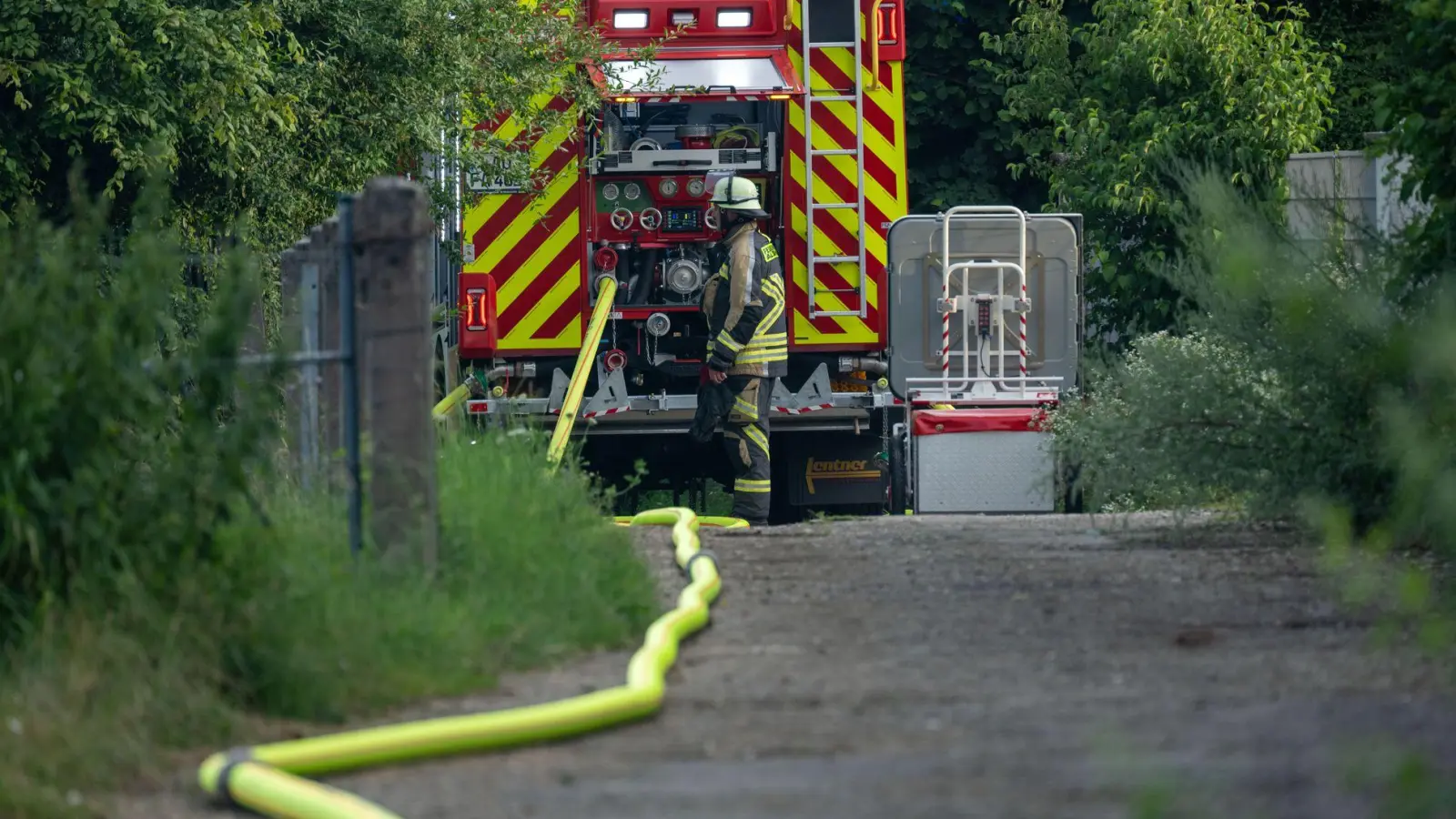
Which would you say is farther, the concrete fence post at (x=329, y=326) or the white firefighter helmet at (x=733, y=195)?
the white firefighter helmet at (x=733, y=195)

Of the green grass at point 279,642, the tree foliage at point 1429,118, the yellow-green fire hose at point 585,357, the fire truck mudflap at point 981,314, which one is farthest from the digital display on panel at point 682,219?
the green grass at point 279,642

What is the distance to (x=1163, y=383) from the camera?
7273 millimetres

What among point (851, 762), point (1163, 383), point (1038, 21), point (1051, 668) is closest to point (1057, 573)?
point (1163, 383)

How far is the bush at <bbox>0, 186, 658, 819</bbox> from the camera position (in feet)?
13.2

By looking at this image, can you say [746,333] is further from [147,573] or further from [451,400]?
[147,573]

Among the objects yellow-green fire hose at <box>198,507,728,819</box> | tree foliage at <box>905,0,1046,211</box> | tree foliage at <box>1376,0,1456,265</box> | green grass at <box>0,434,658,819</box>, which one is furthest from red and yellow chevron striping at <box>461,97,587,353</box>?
tree foliage at <box>905,0,1046,211</box>

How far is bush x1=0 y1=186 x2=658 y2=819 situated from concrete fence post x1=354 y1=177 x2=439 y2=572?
9.7 inches

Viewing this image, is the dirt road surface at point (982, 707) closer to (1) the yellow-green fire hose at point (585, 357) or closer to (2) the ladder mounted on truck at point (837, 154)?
(1) the yellow-green fire hose at point (585, 357)

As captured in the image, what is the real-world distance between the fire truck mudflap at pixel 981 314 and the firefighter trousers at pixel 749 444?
2.41ft

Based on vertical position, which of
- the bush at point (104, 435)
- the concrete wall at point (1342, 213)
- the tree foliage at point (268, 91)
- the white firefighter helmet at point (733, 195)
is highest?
the tree foliage at point (268, 91)

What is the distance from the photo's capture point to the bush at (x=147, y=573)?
13.2ft

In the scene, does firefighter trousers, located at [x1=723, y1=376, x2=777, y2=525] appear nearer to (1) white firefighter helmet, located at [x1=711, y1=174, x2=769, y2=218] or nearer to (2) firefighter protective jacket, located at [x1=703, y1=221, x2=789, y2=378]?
(2) firefighter protective jacket, located at [x1=703, y1=221, x2=789, y2=378]

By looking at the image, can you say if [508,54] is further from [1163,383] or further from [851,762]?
[851,762]

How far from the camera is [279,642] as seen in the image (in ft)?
14.3
